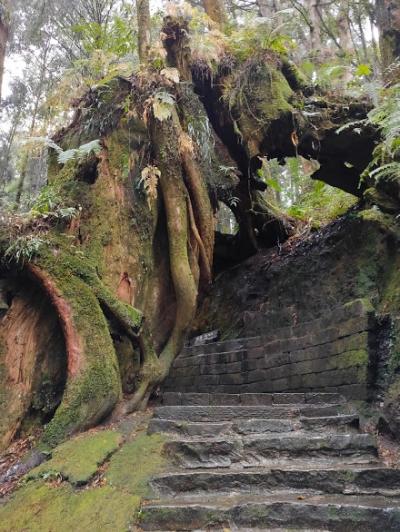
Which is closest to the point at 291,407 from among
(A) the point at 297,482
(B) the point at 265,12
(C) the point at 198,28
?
(A) the point at 297,482

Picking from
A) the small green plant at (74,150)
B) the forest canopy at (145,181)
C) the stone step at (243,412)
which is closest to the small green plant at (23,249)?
the forest canopy at (145,181)

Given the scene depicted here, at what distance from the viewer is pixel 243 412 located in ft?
16.0

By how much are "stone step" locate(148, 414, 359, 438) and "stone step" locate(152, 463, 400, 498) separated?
66 centimetres

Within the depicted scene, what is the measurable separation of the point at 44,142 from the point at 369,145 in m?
4.69

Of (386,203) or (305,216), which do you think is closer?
(386,203)

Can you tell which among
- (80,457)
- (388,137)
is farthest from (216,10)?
(80,457)

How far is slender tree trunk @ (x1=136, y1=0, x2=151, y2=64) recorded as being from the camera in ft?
21.4

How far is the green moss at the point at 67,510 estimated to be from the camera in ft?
11.0

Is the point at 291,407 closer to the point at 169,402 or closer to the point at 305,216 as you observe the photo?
the point at 169,402

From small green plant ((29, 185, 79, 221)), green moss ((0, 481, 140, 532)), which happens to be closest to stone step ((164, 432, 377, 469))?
green moss ((0, 481, 140, 532))

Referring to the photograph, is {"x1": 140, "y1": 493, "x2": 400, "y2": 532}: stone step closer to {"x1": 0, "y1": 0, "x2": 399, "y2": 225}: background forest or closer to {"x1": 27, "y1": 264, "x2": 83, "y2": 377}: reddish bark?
{"x1": 27, "y1": 264, "x2": 83, "y2": 377}: reddish bark

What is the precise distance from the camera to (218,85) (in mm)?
7348

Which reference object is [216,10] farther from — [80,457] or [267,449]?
[80,457]

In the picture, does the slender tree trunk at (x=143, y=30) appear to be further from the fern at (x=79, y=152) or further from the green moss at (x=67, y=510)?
the green moss at (x=67, y=510)
